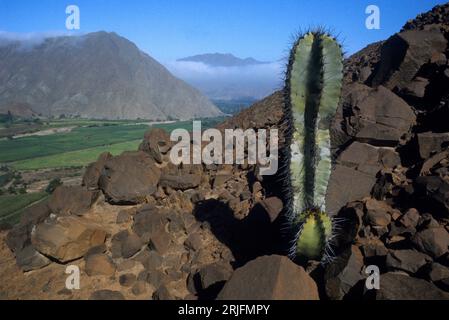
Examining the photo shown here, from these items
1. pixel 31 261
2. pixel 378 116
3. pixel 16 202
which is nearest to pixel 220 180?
pixel 378 116

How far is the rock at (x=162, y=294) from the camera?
5730 millimetres

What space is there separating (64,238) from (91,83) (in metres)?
123

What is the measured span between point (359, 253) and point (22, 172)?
42.7 meters

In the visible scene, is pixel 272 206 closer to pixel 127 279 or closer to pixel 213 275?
pixel 213 275

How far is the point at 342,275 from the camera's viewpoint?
15.9 ft

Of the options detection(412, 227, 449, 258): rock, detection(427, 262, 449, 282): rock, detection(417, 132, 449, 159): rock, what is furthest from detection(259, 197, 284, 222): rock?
detection(427, 262, 449, 282): rock

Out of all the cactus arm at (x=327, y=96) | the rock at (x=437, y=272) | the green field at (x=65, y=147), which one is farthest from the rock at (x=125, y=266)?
the green field at (x=65, y=147)

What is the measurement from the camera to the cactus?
192 inches

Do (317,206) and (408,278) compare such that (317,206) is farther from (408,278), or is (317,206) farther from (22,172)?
(22,172)

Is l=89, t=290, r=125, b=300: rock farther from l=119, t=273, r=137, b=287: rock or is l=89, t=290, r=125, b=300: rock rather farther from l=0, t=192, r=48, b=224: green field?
l=0, t=192, r=48, b=224: green field

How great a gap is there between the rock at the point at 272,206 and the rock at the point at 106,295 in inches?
119

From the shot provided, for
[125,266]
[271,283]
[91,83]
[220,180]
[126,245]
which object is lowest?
[125,266]

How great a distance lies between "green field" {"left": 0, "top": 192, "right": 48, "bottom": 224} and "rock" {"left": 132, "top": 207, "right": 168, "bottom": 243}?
19633 millimetres

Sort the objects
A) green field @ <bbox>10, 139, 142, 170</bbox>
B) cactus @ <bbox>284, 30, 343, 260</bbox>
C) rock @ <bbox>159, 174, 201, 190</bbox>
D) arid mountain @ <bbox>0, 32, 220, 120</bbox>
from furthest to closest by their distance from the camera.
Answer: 1. arid mountain @ <bbox>0, 32, 220, 120</bbox>
2. green field @ <bbox>10, 139, 142, 170</bbox>
3. rock @ <bbox>159, 174, 201, 190</bbox>
4. cactus @ <bbox>284, 30, 343, 260</bbox>
